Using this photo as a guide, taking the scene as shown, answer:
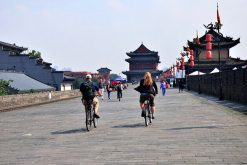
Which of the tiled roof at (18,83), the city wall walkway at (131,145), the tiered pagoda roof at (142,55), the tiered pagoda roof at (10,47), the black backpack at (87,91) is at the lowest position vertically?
the city wall walkway at (131,145)

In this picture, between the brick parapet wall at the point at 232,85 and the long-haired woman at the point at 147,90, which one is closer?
the long-haired woman at the point at 147,90

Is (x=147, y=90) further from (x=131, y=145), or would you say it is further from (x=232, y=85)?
(x=232, y=85)

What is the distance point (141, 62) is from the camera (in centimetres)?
12238

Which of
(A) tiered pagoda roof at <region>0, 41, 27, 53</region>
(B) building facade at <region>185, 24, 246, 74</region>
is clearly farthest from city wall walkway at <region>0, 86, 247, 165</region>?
(B) building facade at <region>185, 24, 246, 74</region>

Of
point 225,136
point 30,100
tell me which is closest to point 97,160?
point 225,136

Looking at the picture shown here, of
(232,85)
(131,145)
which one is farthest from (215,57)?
(131,145)

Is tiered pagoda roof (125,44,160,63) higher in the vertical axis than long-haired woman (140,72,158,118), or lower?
higher

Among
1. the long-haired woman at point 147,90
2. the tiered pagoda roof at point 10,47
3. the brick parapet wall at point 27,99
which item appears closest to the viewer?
the long-haired woman at point 147,90

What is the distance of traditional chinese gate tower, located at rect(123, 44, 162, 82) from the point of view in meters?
120

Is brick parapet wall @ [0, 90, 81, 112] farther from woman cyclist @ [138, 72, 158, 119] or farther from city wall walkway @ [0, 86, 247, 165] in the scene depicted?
woman cyclist @ [138, 72, 158, 119]

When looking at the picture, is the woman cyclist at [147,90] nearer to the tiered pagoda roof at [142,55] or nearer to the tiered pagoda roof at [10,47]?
the tiered pagoda roof at [10,47]

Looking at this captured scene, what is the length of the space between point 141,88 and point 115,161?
598 centimetres

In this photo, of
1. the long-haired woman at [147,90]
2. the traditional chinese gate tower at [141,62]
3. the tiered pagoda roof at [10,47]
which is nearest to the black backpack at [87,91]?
the long-haired woman at [147,90]

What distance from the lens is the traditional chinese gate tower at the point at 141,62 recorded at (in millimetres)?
120500
